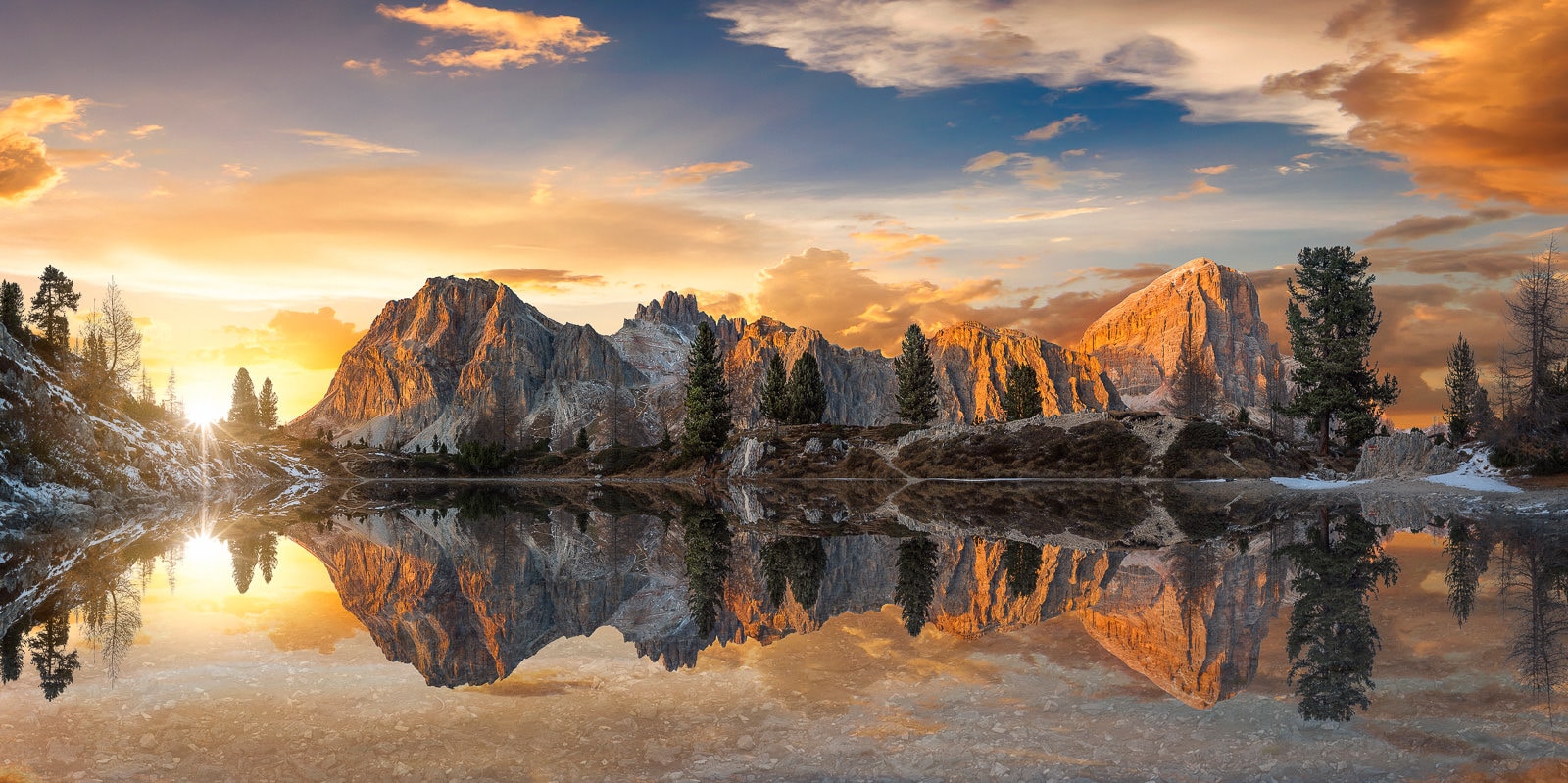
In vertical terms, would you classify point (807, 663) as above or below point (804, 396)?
below

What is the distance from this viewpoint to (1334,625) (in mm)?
15664

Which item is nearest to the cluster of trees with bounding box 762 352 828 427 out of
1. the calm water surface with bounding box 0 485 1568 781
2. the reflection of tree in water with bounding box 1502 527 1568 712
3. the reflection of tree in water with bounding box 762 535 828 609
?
the reflection of tree in water with bounding box 762 535 828 609

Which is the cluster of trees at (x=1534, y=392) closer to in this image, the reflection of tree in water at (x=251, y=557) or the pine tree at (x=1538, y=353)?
the pine tree at (x=1538, y=353)

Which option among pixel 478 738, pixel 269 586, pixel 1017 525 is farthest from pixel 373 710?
pixel 1017 525

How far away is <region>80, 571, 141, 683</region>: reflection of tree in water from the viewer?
15.3 m

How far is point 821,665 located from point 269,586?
18.4 m

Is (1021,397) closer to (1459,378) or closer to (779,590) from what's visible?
(1459,378)

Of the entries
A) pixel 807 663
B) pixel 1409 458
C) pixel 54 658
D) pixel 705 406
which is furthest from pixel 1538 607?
pixel 705 406

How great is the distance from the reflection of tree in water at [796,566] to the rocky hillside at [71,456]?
4193 centimetres

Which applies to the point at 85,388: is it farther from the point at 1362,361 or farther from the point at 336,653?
the point at 1362,361

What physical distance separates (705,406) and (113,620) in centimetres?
10142

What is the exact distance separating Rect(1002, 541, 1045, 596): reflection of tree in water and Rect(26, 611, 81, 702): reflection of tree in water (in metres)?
18.4

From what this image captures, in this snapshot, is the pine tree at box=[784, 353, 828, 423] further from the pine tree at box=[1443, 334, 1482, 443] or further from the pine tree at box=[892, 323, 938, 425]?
the pine tree at box=[1443, 334, 1482, 443]

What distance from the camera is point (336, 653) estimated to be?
1539 centimetres
